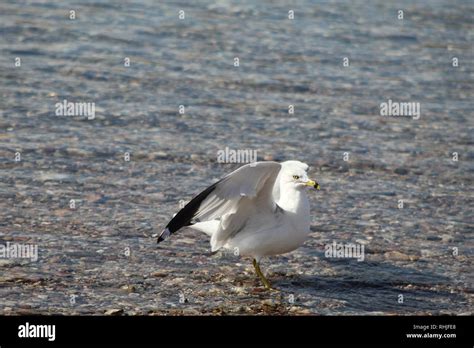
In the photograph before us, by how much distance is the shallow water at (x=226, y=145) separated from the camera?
9030mm

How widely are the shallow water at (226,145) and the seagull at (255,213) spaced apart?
0.38 metres

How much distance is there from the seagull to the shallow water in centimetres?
38

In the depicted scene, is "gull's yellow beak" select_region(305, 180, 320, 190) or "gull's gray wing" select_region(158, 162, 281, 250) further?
"gull's yellow beak" select_region(305, 180, 320, 190)

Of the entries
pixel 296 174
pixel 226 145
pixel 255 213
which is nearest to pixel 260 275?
pixel 255 213

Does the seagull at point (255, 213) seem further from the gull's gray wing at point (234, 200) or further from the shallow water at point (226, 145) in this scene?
the shallow water at point (226, 145)

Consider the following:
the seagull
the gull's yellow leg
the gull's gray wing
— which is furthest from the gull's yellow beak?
the gull's yellow leg

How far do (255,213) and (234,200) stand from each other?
0.39 m

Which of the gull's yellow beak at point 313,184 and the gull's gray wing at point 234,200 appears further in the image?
the gull's yellow beak at point 313,184

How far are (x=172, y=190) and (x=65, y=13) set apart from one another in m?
9.13

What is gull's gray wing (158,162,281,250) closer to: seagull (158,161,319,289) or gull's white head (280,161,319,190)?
seagull (158,161,319,289)

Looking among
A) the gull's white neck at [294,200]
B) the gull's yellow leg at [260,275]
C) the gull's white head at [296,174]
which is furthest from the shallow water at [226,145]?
the gull's white head at [296,174]

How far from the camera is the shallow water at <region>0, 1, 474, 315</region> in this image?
9.03 metres

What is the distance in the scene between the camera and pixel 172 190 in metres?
11.5

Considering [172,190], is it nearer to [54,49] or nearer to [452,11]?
[54,49]
